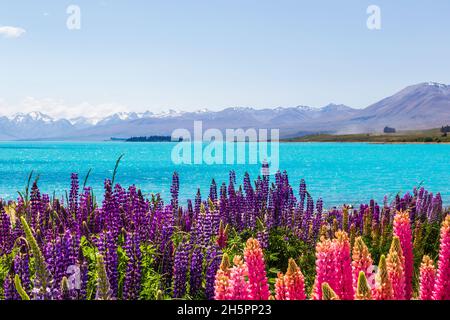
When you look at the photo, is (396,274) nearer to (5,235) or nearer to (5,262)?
(5,262)

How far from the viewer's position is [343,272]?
3418 millimetres

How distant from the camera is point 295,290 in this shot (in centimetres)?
330

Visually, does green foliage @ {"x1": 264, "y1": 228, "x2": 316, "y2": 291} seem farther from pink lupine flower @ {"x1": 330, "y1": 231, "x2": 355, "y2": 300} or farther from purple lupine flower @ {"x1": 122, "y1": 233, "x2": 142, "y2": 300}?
pink lupine flower @ {"x1": 330, "y1": 231, "x2": 355, "y2": 300}

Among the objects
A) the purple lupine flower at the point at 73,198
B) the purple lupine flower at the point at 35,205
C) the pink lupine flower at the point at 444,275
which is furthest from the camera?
the purple lupine flower at the point at 73,198

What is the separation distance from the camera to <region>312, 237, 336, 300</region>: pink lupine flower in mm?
3383

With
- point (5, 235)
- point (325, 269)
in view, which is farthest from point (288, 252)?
point (325, 269)

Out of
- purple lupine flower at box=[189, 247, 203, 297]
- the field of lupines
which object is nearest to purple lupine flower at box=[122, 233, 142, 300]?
the field of lupines

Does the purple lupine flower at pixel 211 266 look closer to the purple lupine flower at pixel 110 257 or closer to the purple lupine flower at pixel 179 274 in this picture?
the purple lupine flower at pixel 179 274

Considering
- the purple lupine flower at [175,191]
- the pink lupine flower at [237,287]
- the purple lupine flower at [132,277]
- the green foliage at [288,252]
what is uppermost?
the pink lupine flower at [237,287]

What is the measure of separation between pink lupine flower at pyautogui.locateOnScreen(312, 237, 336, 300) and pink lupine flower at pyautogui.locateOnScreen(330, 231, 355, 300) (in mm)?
25

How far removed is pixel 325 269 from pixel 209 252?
322 centimetres

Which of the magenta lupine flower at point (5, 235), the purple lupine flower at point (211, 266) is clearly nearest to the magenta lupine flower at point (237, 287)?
the purple lupine flower at point (211, 266)

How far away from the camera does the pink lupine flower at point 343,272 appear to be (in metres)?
3.36
